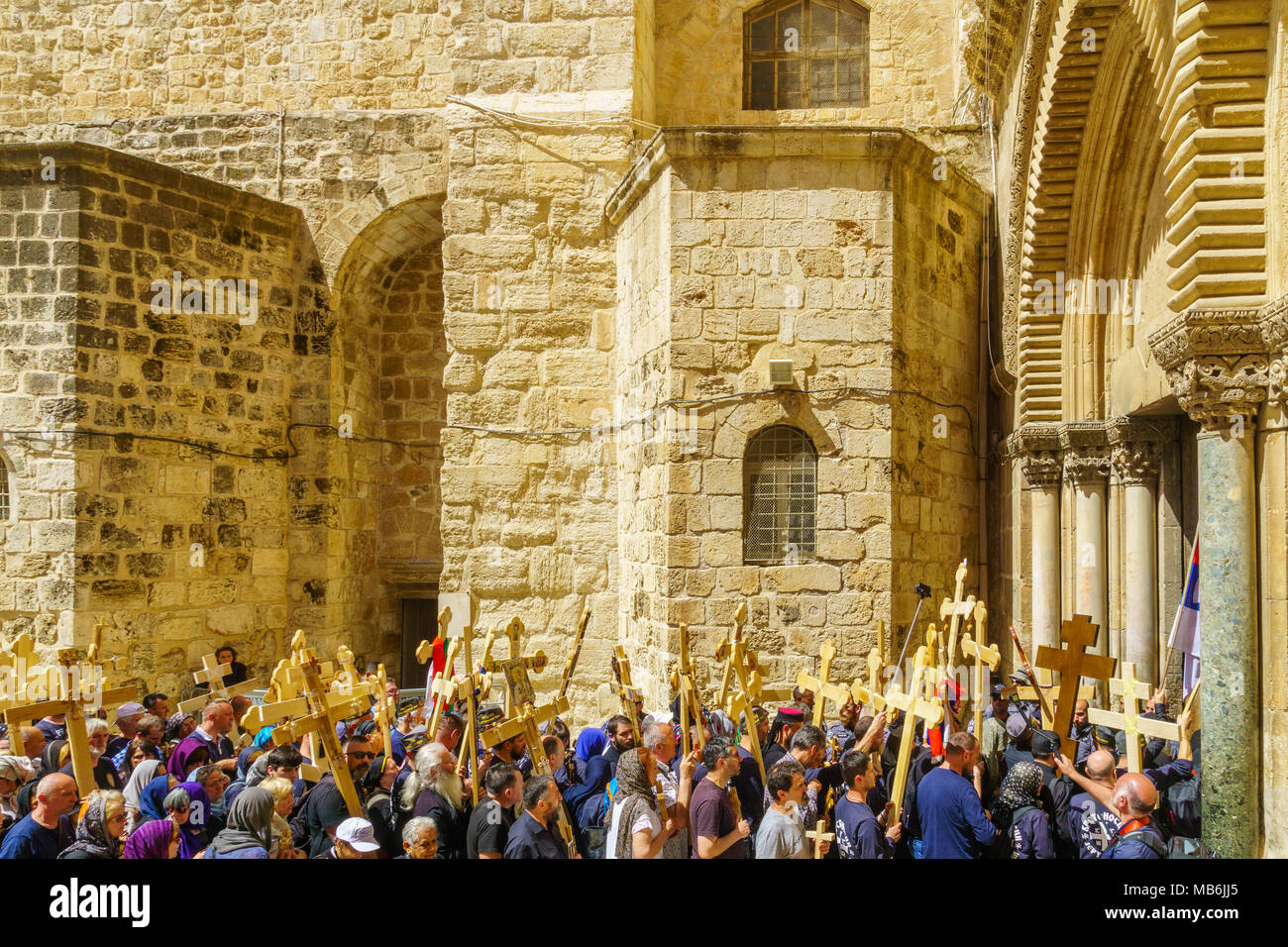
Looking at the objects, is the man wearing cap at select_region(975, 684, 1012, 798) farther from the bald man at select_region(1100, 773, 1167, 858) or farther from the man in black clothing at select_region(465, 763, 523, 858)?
the man in black clothing at select_region(465, 763, 523, 858)

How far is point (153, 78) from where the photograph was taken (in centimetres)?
1274

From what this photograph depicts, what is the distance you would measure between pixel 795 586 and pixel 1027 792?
379 cm

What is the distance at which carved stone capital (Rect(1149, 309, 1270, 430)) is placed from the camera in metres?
5.07

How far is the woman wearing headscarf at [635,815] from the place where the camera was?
448 cm

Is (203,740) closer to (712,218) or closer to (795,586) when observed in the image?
(795,586)

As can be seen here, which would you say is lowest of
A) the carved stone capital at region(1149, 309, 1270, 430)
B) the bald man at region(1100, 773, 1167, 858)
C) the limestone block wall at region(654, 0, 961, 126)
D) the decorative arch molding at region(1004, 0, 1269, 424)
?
the bald man at region(1100, 773, 1167, 858)

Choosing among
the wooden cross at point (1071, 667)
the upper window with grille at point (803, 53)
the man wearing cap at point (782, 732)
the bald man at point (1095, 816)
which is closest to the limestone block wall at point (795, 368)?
the man wearing cap at point (782, 732)

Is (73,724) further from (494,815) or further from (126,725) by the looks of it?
(494,815)

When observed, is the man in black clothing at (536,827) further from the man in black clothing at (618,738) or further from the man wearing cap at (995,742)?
the man wearing cap at (995,742)

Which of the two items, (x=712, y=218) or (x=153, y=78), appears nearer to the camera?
(x=712, y=218)

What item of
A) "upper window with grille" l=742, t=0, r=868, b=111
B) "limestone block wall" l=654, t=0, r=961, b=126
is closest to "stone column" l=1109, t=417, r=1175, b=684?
"limestone block wall" l=654, t=0, r=961, b=126

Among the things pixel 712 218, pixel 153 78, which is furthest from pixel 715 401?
pixel 153 78

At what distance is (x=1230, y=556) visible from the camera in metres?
5.22

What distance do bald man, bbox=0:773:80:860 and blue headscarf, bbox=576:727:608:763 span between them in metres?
2.81
